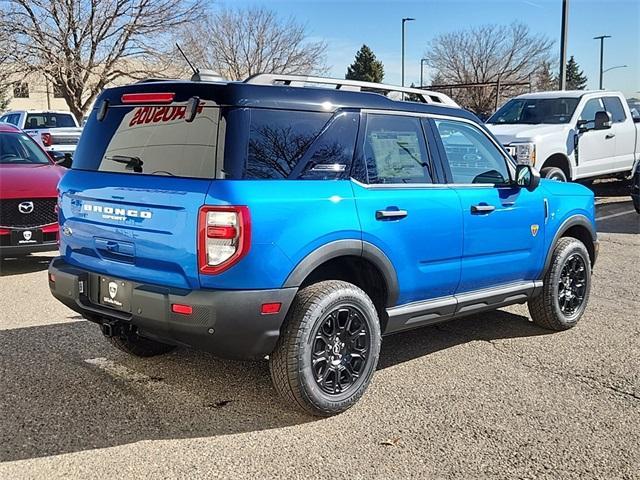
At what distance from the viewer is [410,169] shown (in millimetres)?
4418

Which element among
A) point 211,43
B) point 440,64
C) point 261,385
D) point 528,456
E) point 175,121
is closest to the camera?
point 528,456

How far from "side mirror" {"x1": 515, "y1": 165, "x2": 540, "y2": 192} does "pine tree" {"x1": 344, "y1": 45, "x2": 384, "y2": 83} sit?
54145 mm

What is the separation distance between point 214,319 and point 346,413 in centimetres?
108

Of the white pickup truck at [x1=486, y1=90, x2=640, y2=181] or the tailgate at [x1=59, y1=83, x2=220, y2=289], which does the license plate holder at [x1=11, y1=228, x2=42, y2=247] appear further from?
the white pickup truck at [x1=486, y1=90, x2=640, y2=181]

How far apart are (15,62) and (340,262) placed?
25.4 meters

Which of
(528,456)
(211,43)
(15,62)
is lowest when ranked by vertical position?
(528,456)

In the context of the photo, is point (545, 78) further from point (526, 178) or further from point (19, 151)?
point (526, 178)

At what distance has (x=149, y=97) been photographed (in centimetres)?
386

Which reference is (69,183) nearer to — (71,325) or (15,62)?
(71,325)

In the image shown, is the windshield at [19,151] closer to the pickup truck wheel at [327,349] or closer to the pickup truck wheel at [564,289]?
the pickup truck wheel at [327,349]

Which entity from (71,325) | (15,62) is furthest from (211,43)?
(71,325)

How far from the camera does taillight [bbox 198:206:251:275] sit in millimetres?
3385

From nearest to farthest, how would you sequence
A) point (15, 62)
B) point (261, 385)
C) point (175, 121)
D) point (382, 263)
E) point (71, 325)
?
point (175, 121), point (382, 263), point (261, 385), point (71, 325), point (15, 62)

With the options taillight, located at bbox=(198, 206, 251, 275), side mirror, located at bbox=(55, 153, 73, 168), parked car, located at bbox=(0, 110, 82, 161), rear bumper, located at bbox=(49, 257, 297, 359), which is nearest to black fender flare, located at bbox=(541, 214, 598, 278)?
rear bumper, located at bbox=(49, 257, 297, 359)
